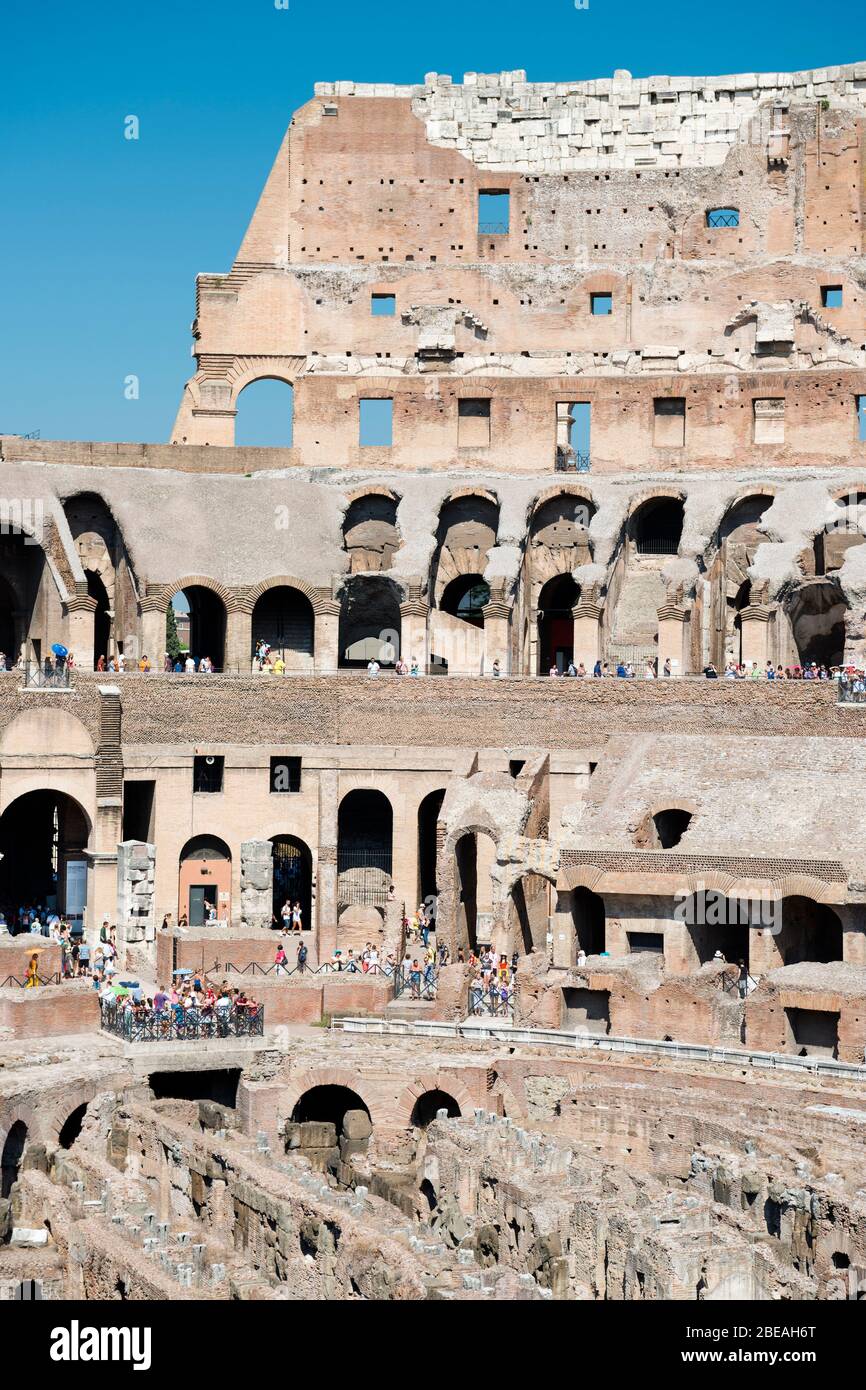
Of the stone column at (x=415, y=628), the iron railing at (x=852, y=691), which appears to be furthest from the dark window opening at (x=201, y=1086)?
the stone column at (x=415, y=628)

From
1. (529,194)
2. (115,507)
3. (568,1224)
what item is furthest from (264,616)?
(568,1224)

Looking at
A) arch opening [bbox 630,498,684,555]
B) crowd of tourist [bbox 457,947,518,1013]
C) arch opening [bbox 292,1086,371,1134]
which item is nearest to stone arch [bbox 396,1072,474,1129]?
arch opening [bbox 292,1086,371,1134]

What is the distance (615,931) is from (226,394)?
23.9 metres

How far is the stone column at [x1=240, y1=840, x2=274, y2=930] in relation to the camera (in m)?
48.2

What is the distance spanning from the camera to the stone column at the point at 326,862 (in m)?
45.0

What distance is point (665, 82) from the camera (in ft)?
197

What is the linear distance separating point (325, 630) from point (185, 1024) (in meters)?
16.8

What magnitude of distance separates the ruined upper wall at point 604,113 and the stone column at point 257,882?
23.1m

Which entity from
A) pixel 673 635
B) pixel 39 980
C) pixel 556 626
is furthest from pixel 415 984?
pixel 556 626

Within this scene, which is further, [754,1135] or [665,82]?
[665,82]

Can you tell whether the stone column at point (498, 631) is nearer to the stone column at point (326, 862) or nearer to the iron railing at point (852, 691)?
the stone column at point (326, 862)

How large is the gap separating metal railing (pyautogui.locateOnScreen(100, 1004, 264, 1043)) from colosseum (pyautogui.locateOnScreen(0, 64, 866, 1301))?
0.29 feet

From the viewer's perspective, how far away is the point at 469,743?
48844 millimetres
